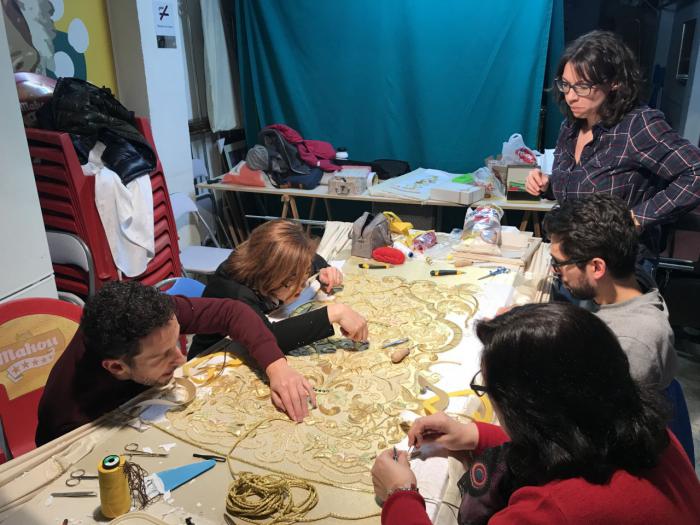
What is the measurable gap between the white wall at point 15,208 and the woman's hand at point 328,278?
3.86 ft

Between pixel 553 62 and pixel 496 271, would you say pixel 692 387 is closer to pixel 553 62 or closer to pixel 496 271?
pixel 496 271

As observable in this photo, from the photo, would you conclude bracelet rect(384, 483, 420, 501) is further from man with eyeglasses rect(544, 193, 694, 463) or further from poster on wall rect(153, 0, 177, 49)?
poster on wall rect(153, 0, 177, 49)

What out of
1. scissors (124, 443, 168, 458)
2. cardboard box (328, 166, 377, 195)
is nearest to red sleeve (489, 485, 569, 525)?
scissors (124, 443, 168, 458)

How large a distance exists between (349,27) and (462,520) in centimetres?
422

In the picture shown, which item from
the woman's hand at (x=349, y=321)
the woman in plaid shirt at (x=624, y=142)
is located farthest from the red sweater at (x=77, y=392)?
the woman in plaid shirt at (x=624, y=142)

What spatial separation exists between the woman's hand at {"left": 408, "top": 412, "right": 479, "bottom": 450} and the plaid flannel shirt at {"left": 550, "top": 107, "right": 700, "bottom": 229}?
1.14 metres

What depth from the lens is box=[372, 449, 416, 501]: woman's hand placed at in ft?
3.77

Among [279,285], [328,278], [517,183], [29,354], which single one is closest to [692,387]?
[517,183]

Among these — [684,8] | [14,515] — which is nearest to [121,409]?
[14,515]

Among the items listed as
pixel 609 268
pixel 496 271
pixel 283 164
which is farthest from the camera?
pixel 283 164

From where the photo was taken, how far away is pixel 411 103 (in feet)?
15.1

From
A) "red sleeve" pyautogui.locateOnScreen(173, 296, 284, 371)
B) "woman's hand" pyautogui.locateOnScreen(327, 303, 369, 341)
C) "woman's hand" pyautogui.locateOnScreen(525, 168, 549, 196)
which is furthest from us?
"woman's hand" pyautogui.locateOnScreen(525, 168, 549, 196)

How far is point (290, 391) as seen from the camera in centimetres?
152

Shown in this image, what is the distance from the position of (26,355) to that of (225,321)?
656 mm
